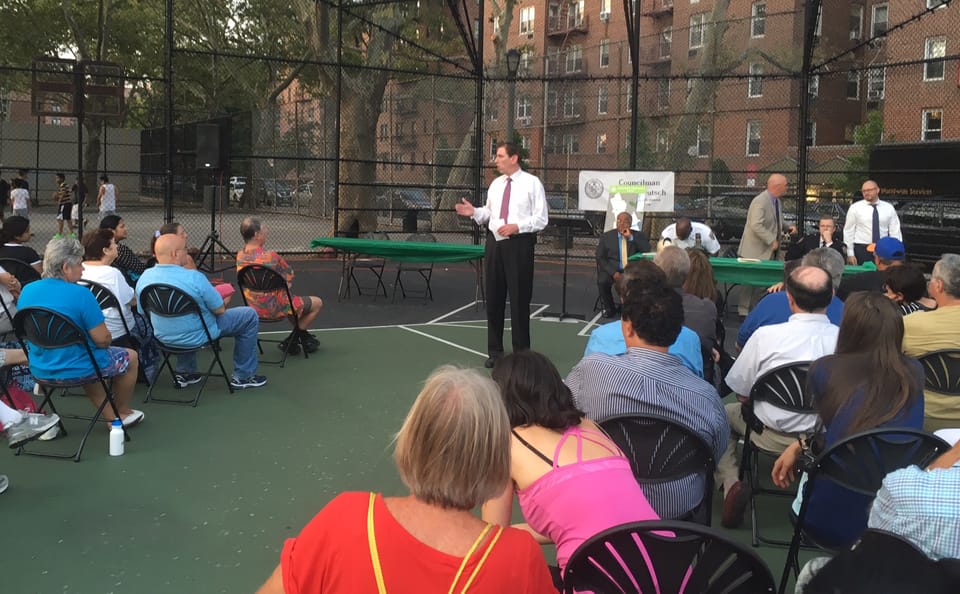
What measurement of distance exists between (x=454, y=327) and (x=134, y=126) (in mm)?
40975

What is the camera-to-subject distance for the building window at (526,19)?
43.7 m

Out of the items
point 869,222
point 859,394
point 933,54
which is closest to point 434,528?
point 859,394

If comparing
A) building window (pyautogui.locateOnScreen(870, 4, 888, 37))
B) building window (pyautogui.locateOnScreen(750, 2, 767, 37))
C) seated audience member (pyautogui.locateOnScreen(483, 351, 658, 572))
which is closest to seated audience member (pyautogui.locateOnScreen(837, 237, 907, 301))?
seated audience member (pyautogui.locateOnScreen(483, 351, 658, 572))

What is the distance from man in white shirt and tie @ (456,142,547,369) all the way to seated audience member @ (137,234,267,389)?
2.07 metres

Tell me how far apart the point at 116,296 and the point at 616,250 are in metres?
6.14

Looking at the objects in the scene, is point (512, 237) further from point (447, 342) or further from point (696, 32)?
point (696, 32)

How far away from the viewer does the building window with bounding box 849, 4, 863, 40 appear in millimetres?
33562

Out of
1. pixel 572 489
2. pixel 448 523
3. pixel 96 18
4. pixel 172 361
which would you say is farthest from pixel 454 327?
pixel 96 18

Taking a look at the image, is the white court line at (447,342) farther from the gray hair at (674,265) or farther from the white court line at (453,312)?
the gray hair at (674,265)

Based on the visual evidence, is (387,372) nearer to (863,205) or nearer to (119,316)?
(119,316)

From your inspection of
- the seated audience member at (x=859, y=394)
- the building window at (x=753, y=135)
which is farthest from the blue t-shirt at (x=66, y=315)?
the building window at (x=753, y=135)

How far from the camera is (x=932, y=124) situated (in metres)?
29.0

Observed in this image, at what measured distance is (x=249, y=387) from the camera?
6.60m

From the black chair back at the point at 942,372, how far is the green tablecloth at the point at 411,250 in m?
7.16
